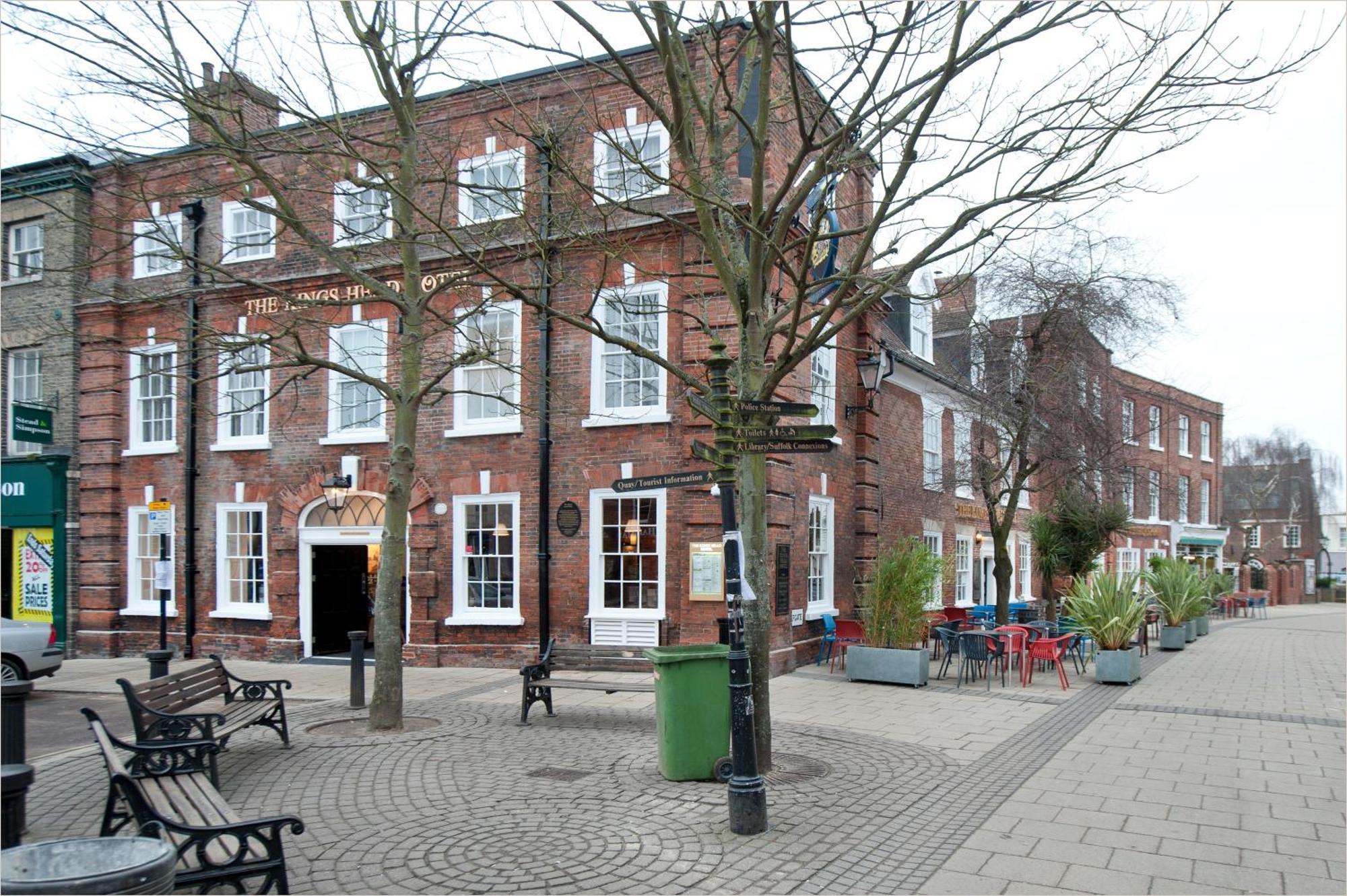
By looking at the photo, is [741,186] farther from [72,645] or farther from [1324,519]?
[1324,519]

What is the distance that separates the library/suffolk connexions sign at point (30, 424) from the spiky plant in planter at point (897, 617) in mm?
15931

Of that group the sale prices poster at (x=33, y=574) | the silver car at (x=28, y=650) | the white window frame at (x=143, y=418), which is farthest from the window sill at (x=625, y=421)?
the sale prices poster at (x=33, y=574)

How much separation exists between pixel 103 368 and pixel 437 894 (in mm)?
17131

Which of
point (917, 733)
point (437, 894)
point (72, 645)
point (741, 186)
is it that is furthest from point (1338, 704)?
point (72, 645)

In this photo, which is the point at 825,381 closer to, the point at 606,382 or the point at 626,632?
the point at 606,382

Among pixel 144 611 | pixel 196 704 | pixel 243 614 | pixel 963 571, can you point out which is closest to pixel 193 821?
pixel 196 704

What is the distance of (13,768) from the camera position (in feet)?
14.8

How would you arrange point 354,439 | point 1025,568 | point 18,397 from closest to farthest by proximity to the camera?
1. point 354,439
2. point 18,397
3. point 1025,568

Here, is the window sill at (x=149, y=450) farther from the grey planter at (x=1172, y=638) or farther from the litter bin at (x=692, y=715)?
the grey planter at (x=1172, y=638)

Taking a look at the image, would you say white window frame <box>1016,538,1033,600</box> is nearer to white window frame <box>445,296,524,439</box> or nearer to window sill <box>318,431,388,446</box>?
white window frame <box>445,296,524,439</box>

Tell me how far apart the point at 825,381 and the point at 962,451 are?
18.0 feet

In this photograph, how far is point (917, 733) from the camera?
10078mm

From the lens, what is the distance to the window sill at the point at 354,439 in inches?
646

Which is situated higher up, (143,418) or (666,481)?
(143,418)
